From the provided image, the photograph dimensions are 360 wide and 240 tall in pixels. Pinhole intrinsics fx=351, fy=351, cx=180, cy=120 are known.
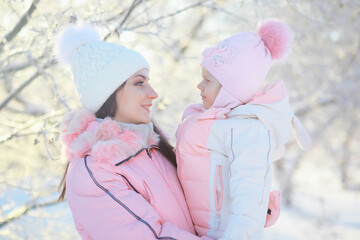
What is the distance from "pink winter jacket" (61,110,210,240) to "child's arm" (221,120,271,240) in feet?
0.76

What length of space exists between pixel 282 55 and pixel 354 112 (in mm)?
9817

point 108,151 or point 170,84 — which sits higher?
point 108,151

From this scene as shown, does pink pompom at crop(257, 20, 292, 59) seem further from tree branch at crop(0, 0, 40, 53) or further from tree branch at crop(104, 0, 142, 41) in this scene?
tree branch at crop(0, 0, 40, 53)

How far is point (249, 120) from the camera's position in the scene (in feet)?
6.01

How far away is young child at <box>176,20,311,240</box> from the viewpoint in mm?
1678

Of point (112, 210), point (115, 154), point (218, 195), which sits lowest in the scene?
point (218, 195)

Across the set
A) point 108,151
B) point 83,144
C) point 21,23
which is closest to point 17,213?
point 21,23

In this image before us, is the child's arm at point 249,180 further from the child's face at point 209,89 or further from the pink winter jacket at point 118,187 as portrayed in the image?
the child's face at point 209,89

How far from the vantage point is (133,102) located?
195cm

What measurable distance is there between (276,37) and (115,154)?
1209 millimetres

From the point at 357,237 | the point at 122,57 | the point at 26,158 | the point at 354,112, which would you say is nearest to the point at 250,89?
the point at 122,57

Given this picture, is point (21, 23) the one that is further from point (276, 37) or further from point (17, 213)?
point (276, 37)

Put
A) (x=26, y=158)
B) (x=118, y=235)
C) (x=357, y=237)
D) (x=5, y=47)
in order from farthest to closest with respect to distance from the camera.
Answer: (x=357, y=237), (x=26, y=158), (x=5, y=47), (x=118, y=235)

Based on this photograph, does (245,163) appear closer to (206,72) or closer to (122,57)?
(206,72)
